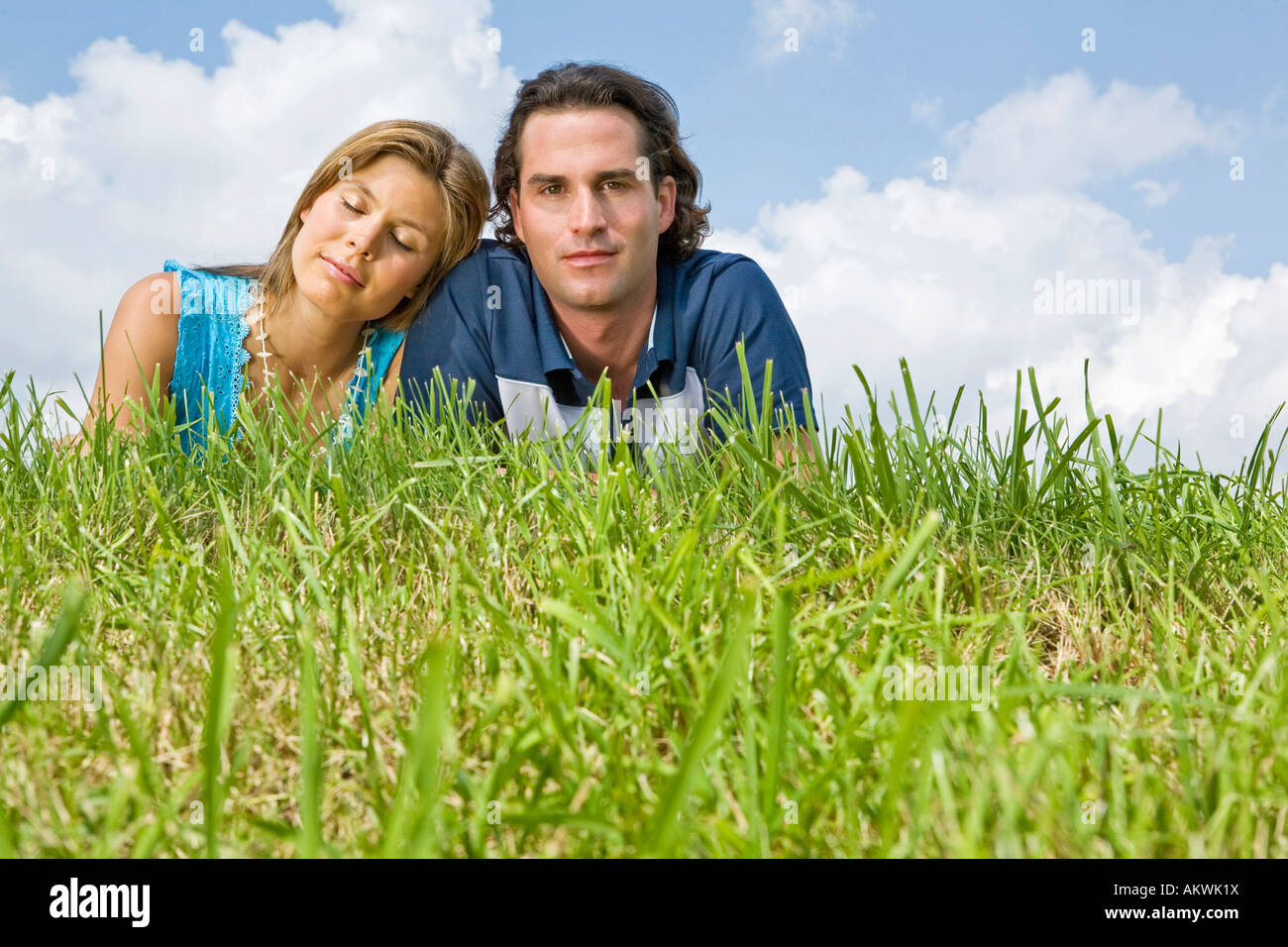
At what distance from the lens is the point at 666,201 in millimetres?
4512

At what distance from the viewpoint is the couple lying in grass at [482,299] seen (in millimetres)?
3875

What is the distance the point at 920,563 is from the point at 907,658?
314mm

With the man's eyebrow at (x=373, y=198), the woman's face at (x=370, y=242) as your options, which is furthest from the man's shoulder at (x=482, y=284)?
the man's eyebrow at (x=373, y=198)

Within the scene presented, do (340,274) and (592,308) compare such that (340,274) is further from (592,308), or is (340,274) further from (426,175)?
(592,308)

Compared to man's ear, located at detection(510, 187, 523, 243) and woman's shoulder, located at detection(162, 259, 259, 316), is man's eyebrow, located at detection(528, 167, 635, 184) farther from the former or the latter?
woman's shoulder, located at detection(162, 259, 259, 316)

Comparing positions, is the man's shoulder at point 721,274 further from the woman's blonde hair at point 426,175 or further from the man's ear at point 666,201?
the woman's blonde hair at point 426,175

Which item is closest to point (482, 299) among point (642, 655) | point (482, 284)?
point (482, 284)

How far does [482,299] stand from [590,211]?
Answer: 0.63 metres

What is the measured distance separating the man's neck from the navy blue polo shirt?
6 centimetres

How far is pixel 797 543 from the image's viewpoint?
1.95m

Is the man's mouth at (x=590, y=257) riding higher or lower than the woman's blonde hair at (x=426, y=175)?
lower
